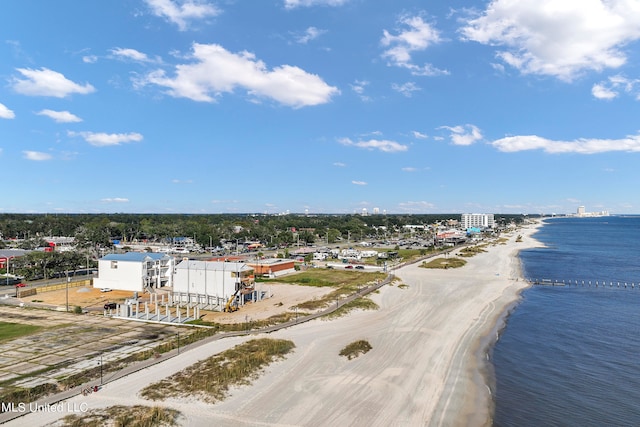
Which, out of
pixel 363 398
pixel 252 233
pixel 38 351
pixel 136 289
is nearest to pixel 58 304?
pixel 136 289

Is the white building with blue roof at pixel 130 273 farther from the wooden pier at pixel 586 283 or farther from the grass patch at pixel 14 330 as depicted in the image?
the wooden pier at pixel 586 283

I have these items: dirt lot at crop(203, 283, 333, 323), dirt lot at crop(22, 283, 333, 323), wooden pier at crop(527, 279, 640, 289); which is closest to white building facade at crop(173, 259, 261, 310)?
→ dirt lot at crop(22, 283, 333, 323)

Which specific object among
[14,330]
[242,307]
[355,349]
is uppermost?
[355,349]

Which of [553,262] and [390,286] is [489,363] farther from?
[553,262]

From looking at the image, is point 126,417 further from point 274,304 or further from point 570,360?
point 570,360

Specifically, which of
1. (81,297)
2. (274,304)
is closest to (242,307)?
(274,304)

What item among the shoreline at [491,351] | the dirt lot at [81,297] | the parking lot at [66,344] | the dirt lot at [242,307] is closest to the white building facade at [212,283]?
the dirt lot at [242,307]

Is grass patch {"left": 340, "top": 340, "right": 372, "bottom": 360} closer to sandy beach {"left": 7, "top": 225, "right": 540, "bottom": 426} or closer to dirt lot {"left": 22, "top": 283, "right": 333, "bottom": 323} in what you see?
sandy beach {"left": 7, "top": 225, "right": 540, "bottom": 426}
